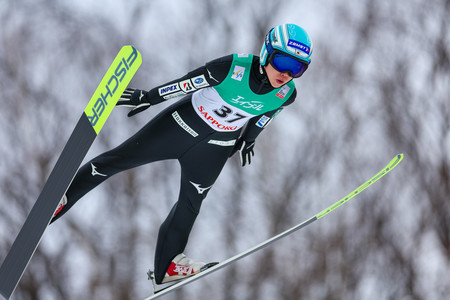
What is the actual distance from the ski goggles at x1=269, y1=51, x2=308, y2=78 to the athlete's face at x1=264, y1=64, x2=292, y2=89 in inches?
1.1

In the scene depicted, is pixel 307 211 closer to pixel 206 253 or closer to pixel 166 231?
pixel 206 253

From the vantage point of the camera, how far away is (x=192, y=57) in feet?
34.6

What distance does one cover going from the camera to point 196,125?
151 inches

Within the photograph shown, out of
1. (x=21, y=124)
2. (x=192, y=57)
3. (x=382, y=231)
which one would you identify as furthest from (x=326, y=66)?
(x=21, y=124)

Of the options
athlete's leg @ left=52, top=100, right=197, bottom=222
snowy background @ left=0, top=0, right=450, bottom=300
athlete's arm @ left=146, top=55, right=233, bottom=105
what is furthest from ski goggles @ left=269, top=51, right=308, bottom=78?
snowy background @ left=0, top=0, right=450, bottom=300

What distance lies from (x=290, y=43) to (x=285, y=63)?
109 mm

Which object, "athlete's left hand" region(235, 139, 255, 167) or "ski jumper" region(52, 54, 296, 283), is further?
"athlete's left hand" region(235, 139, 255, 167)

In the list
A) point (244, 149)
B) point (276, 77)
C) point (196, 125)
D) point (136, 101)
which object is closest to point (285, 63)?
point (276, 77)

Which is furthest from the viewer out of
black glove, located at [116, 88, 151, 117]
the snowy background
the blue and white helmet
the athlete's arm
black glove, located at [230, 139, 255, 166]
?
the snowy background

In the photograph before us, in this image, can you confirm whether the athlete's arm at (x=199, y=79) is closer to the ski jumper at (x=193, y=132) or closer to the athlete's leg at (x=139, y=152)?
the ski jumper at (x=193, y=132)

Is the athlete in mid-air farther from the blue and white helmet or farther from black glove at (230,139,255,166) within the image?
black glove at (230,139,255,166)

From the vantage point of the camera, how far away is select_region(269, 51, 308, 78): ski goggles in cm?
353

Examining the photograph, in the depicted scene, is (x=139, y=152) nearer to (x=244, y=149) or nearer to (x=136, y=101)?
(x=136, y=101)

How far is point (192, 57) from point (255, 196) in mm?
2447
